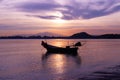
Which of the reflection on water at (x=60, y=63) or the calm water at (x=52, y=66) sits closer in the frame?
the calm water at (x=52, y=66)

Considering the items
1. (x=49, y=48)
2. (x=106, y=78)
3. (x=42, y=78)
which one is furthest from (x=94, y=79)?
(x=49, y=48)

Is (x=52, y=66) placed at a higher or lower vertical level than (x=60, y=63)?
higher

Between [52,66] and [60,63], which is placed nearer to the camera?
[52,66]

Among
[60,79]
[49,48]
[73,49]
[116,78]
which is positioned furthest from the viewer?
[49,48]

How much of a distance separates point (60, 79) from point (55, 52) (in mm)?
35116

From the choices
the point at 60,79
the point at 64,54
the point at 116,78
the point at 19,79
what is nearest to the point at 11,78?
the point at 19,79

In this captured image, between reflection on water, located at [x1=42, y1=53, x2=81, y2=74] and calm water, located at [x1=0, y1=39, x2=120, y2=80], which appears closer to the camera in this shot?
calm water, located at [x1=0, y1=39, x2=120, y2=80]

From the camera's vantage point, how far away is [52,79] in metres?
23.5

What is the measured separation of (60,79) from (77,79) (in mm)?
1723

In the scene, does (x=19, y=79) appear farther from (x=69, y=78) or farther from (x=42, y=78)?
(x=69, y=78)

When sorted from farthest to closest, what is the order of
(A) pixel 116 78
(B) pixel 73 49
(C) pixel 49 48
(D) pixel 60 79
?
(C) pixel 49 48
(B) pixel 73 49
(D) pixel 60 79
(A) pixel 116 78

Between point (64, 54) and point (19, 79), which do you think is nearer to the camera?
point (19, 79)

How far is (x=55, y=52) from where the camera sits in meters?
58.2

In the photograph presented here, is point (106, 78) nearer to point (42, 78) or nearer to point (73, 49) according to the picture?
point (42, 78)
